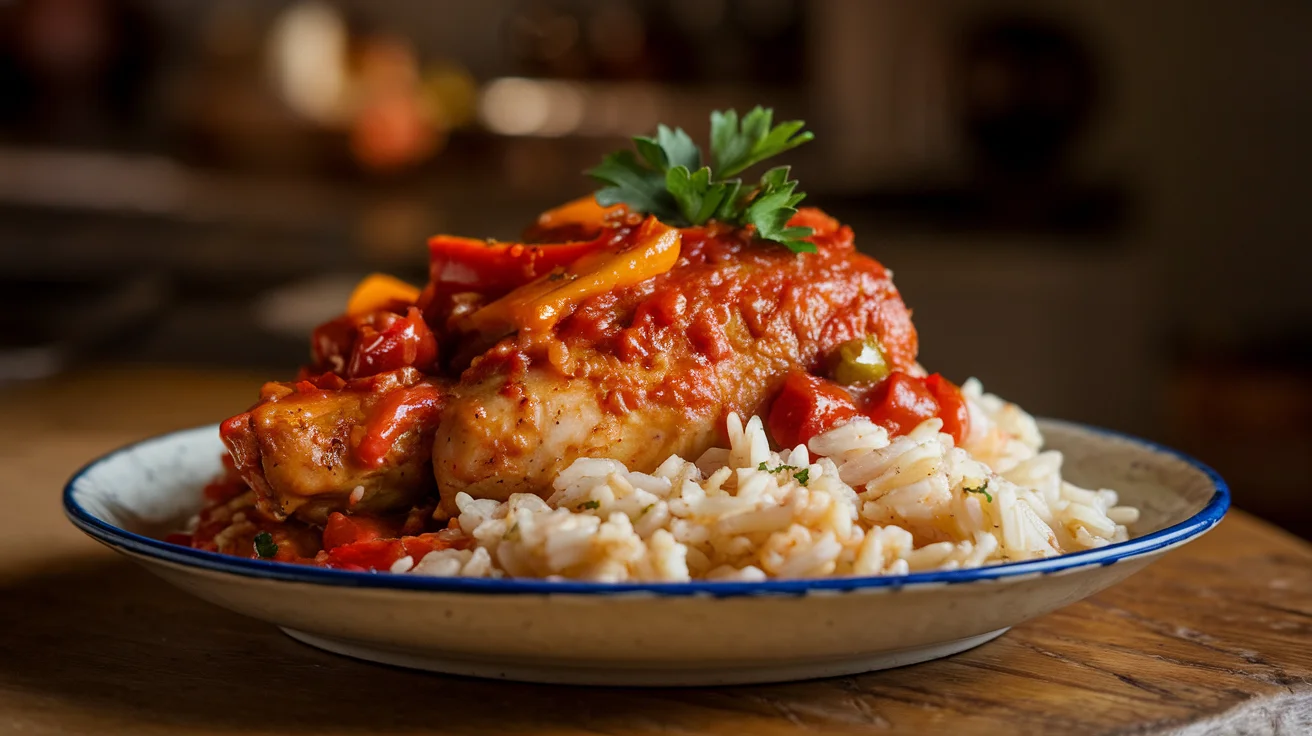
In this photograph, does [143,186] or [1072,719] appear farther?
[143,186]

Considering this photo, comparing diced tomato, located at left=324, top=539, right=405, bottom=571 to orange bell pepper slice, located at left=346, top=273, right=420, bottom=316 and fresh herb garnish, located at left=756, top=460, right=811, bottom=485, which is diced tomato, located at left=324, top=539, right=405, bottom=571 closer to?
fresh herb garnish, located at left=756, top=460, right=811, bottom=485

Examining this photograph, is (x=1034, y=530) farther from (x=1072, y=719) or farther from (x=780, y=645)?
(x=780, y=645)

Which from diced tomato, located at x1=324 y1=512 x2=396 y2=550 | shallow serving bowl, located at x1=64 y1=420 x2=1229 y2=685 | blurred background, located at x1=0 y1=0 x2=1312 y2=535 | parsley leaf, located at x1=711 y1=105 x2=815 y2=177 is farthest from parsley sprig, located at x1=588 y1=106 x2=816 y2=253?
blurred background, located at x1=0 y1=0 x2=1312 y2=535

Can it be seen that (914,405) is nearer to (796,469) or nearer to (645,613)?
(796,469)

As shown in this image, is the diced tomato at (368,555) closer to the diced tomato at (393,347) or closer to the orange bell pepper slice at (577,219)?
the diced tomato at (393,347)

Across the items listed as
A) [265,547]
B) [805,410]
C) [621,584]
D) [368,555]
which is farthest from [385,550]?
[805,410]

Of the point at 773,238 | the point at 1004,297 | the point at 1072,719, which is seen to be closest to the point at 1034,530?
the point at 1072,719
